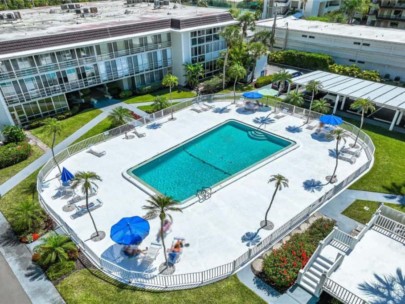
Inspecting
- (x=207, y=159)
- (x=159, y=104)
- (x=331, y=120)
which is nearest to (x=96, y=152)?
(x=159, y=104)

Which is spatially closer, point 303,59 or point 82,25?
point 82,25

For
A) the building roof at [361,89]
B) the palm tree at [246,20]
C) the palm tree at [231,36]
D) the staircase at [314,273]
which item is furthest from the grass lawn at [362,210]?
the palm tree at [246,20]

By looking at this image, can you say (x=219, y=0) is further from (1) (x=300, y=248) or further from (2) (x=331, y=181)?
(1) (x=300, y=248)

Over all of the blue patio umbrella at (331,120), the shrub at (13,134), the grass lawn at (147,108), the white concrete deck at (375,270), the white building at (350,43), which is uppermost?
the white building at (350,43)

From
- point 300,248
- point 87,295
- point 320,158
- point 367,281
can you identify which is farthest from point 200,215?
point 320,158

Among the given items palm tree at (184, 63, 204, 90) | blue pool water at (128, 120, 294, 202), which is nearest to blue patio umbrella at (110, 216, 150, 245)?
blue pool water at (128, 120, 294, 202)

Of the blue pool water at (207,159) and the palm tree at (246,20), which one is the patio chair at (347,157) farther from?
the palm tree at (246,20)

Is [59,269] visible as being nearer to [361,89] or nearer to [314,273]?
[314,273]
